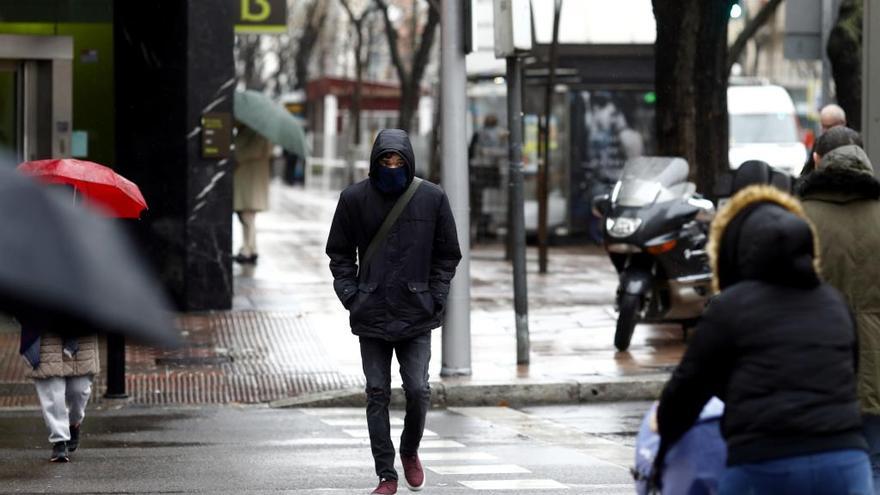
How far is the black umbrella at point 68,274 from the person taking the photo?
7.69 ft

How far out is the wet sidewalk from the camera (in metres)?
12.1

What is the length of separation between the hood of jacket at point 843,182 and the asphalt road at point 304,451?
2.41m

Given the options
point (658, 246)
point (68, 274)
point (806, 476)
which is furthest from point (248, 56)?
point (68, 274)

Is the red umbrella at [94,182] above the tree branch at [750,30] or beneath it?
beneath

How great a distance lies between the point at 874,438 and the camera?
6410mm

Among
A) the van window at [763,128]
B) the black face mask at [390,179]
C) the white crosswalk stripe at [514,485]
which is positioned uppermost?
the van window at [763,128]

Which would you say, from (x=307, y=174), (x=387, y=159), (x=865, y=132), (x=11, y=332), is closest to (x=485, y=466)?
(x=387, y=159)

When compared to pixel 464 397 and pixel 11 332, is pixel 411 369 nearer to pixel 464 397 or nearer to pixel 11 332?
pixel 464 397

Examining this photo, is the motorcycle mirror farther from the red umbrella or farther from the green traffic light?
the red umbrella

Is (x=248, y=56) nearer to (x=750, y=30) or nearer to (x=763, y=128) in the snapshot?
(x=763, y=128)

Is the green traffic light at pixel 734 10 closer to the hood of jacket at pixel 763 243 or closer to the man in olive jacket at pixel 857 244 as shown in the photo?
the man in olive jacket at pixel 857 244

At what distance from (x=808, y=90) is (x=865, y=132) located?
5778 centimetres

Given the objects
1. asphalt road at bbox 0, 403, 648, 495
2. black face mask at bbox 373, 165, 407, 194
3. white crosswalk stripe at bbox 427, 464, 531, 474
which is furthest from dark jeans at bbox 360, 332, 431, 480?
white crosswalk stripe at bbox 427, 464, 531, 474

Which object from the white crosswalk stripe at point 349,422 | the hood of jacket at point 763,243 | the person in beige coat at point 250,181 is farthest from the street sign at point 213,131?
the hood of jacket at point 763,243
